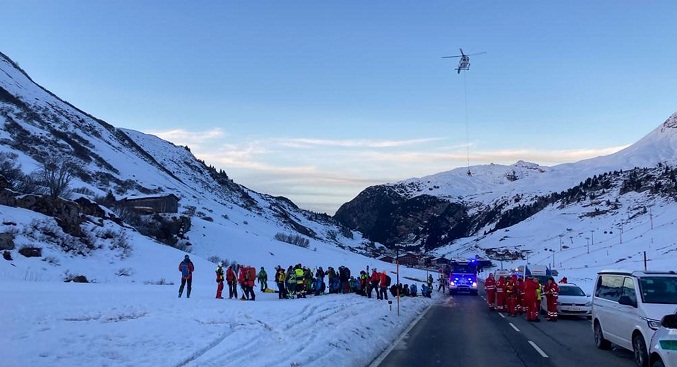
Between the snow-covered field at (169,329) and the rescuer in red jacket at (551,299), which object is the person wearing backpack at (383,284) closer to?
the snow-covered field at (169,329)

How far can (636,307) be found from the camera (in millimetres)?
11148

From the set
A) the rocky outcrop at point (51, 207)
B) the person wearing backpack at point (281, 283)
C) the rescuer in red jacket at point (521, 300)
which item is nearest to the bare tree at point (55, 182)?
the rocky outcrop at point (51, 207)

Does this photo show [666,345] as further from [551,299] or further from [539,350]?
[551,299]

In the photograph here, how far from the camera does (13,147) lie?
210ft

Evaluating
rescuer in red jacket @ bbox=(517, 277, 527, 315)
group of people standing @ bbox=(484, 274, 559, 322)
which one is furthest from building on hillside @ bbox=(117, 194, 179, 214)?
rescuer in red jacket @ bbox=(517, 277, 527, 315)

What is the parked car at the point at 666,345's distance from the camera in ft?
26.0

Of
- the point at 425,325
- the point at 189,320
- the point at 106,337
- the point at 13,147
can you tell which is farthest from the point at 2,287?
the point at 13,147

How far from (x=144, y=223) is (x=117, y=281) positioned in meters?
25.9

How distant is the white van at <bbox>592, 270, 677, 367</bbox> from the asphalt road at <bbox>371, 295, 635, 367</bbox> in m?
0.56

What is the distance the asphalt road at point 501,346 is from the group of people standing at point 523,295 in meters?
0.54

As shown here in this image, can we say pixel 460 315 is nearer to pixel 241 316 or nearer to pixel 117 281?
pixel 241 316

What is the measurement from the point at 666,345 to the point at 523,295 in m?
15.7

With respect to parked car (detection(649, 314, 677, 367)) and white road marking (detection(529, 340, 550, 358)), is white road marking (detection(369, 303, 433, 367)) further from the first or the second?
parked car (detection(649, 314, 677, 367))

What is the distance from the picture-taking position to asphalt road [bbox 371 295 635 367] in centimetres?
1190
